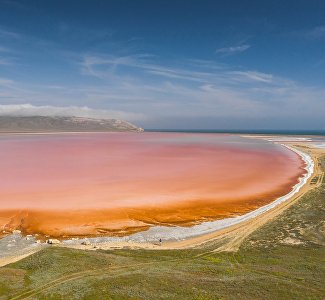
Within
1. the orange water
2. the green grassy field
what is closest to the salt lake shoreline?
the orange water

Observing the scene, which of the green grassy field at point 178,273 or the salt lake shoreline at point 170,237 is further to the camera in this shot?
the salt lake shoreline at point 170,237

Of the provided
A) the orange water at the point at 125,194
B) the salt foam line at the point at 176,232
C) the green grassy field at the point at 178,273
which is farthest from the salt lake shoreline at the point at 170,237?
the green grassy field at the point at 178,273

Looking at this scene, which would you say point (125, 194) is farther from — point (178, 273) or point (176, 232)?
point (178, 273)

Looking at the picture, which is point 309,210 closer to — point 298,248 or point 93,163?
point 298,248

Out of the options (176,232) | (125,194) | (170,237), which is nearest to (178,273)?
(170,237)

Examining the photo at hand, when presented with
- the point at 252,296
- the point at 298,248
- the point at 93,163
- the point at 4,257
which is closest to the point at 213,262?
the point at 252,296

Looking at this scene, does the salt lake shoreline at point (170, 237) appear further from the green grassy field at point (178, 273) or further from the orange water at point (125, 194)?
the green grassy field at point (178, 273)

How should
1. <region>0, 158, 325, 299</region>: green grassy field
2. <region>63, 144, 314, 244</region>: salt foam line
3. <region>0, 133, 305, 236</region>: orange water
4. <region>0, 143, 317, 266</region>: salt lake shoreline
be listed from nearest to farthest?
<region>0, 158, 325, 299</region>: green grassy field
<region>0, 143, 317, 266</region>: salt lake shoreline
<region>63, 144, 314, 244</region>: salt foam line
<region>0, 133, 305, 236</region>: orange water

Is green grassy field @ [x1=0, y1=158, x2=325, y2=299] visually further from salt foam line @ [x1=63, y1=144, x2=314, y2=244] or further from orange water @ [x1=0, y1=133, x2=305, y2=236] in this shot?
orange water @ [x1=0, y1=133, x2=305, y2=236]
